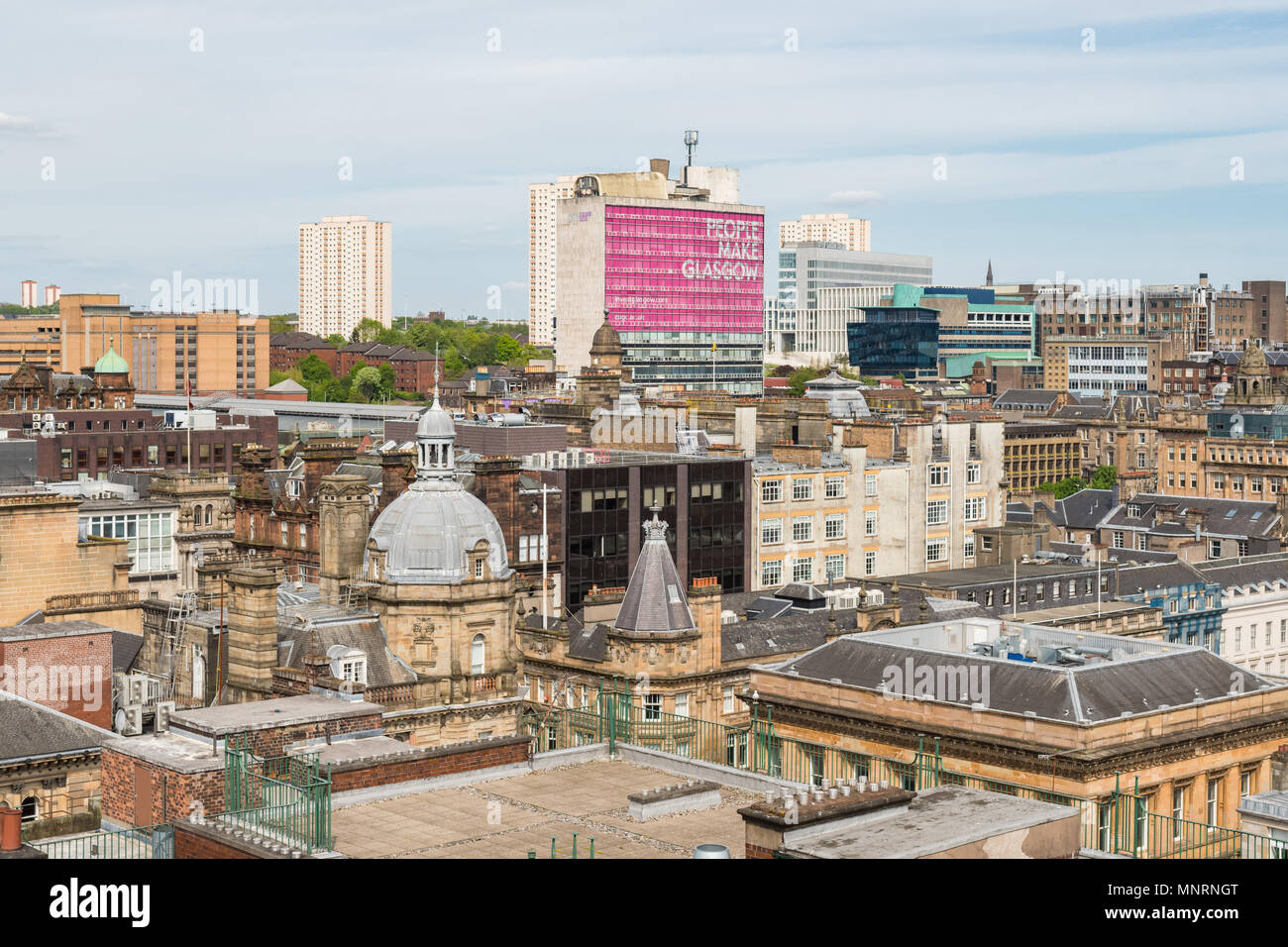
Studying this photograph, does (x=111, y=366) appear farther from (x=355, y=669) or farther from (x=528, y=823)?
(x=528, y=823)

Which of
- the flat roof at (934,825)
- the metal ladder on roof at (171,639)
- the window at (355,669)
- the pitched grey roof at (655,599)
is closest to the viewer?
the flat roof at (934,825)

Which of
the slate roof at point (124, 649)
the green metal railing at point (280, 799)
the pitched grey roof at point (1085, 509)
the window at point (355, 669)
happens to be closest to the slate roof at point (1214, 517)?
the pitched grey roof at point (1085, 509)

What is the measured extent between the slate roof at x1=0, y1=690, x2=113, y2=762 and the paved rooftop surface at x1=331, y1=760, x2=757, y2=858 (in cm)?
1870

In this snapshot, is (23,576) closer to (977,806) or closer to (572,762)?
(572,762)

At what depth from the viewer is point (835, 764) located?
6719 centimetres

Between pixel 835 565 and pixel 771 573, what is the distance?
7392 millimetres

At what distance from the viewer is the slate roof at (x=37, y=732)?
55.7m

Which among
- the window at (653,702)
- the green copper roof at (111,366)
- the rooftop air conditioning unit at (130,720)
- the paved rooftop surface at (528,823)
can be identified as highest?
the green copper roof at (111,366)

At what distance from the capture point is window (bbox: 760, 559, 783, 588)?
111250 mm

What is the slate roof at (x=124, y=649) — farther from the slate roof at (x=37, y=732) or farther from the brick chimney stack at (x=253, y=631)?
the slate roof at (x=37, y=732)

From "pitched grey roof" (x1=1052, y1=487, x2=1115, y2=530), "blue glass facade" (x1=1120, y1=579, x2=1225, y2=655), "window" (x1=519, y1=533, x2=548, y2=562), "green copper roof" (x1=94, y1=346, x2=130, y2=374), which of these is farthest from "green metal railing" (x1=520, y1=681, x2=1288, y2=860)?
"green copper roof" (x1=94, y1=346, x2=130, y2=374)

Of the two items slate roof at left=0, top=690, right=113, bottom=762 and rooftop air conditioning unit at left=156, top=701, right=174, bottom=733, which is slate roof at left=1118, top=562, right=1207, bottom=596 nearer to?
rooftop air conditioning unit at left=156, top=701, right=174, bottom=733

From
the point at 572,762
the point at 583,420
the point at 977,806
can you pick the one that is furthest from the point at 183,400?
the point at 977,806

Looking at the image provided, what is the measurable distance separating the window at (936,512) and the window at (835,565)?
7.50 meters
